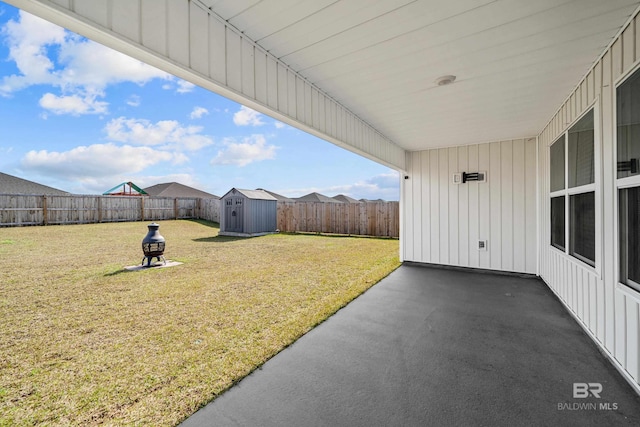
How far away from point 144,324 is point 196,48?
2.58 m

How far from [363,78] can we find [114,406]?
10.0ft

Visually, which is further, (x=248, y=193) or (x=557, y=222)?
(x=248, y=193)

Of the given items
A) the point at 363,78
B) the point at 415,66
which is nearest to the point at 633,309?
the point at 415,66

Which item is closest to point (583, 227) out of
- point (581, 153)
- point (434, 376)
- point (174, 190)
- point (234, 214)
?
point (581, 153)

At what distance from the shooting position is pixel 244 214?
34.1ft

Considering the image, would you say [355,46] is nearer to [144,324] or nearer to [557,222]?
[144,324]

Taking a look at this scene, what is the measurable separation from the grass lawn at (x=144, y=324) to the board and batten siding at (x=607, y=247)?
230cm

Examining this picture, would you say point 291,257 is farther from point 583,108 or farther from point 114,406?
point 583,108

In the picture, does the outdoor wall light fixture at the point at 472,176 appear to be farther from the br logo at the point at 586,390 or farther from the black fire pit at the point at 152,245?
the black fire pit at the point at 152,245

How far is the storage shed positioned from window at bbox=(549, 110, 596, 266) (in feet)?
29.0

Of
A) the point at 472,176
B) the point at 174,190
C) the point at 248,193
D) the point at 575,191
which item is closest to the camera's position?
the point at 575,191

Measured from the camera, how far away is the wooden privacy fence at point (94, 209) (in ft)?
33.2

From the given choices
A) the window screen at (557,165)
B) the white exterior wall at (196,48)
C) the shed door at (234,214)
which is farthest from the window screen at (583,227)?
the shed door at (234,214)

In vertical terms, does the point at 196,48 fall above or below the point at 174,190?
below
